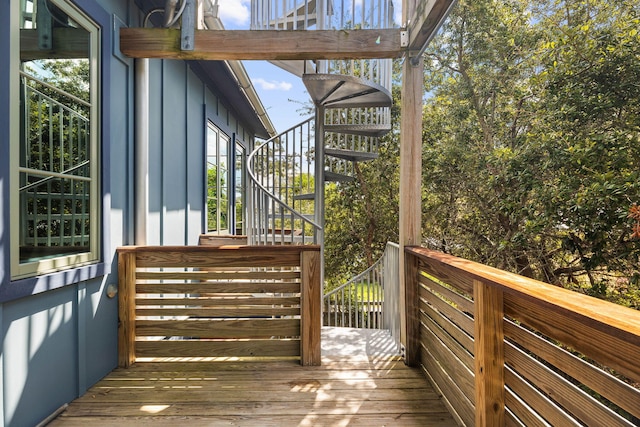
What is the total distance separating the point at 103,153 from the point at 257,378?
1.75 metres

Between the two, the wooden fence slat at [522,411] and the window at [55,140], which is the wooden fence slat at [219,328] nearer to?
the window at [55,140]

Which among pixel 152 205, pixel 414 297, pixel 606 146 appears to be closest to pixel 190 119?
pixel 152 205

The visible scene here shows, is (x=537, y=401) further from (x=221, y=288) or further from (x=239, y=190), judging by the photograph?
(x=239, y=190)

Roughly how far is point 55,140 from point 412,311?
2.49m

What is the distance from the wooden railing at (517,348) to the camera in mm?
861

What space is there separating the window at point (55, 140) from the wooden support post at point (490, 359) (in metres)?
2.12

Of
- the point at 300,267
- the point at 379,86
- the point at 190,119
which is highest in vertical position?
the point at 379,86

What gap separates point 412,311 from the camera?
2.38 m

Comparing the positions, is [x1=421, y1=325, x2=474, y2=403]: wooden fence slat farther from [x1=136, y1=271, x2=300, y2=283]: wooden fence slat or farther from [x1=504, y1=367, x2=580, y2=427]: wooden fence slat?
[x1=136, y1=271, x2=300, y2=283]: wooden fence slat

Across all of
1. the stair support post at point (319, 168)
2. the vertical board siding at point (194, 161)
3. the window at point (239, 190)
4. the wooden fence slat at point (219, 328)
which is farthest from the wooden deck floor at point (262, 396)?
the window at point (239, 190)

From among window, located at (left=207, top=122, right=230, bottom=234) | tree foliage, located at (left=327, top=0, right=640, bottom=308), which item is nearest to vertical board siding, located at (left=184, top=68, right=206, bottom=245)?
window, located at (left=207, top=122, right=230, bottom=234)

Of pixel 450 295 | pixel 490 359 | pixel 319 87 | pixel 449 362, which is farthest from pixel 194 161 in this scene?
pixel 490 359

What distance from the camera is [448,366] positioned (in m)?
1.84

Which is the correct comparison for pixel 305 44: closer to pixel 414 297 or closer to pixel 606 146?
pixel 414 297
